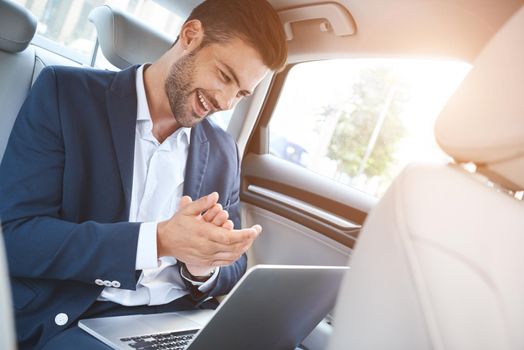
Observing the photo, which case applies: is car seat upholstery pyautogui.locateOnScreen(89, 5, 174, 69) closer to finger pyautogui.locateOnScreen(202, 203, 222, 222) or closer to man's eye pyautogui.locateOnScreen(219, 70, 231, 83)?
man's eye pyautogui.locateOnScreen(219, 70, 231, 83)

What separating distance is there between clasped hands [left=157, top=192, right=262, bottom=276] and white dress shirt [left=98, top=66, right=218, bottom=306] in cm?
22

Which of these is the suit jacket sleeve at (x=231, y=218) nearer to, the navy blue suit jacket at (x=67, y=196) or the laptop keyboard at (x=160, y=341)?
the laptop keyboard at (x=160, y=341)

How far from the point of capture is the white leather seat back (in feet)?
4.96

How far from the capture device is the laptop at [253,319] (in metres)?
0.98

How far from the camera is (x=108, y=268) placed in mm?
1201

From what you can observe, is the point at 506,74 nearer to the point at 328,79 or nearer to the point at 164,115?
the point at 164,115

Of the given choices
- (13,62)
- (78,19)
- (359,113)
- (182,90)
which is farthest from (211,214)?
(359,113)

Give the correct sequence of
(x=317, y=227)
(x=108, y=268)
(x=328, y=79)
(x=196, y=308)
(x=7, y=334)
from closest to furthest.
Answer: (x=7, y=334) → (x=108, y=268) → (x=196, y=308) → (x=317, y=227) → (x=328, y=79)

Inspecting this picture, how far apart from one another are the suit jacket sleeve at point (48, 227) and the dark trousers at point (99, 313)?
Result: 128 mm

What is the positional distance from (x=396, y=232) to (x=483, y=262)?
0.41 feet

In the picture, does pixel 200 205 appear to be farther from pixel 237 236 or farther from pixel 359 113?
pixel 359 113

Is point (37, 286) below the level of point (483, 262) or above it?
below

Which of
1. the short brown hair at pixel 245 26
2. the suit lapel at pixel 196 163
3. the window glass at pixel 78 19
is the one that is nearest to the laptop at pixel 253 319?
the suit lapel at pixel 196 163

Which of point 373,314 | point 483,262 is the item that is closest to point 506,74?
point 483,262
